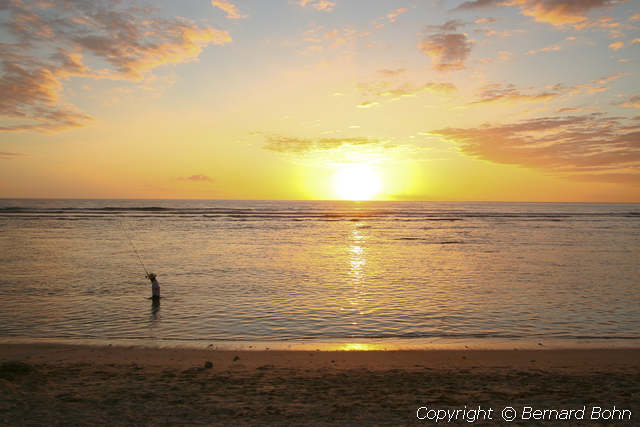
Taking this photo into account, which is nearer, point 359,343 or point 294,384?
point 294,384

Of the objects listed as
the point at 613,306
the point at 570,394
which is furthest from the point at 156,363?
the point at 613,306

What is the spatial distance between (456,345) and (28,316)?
1304 centimetres

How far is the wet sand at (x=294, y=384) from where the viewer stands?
636cm

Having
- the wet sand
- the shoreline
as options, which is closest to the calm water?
the shoreline

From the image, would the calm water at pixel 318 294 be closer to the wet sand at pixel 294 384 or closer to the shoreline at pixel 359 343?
the shoreline at pixel 359 343

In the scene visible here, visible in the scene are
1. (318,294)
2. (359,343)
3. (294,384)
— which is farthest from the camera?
(318,294)

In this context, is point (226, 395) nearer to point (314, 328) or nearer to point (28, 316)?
point (314, 328)

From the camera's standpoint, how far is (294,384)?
7.77 metres

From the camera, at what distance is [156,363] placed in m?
8.98

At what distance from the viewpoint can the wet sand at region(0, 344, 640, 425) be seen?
20.9 feet

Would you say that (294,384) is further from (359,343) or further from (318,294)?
(318,294)

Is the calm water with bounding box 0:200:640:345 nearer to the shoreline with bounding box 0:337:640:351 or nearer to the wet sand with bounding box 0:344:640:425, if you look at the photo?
the shoreline with bounding box 0:337:640:351

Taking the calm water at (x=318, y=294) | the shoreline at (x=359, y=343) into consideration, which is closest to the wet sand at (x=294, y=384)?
the shoreline at (x=359, y=343)

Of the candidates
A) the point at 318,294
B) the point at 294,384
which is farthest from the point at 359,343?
the point at 318,294
